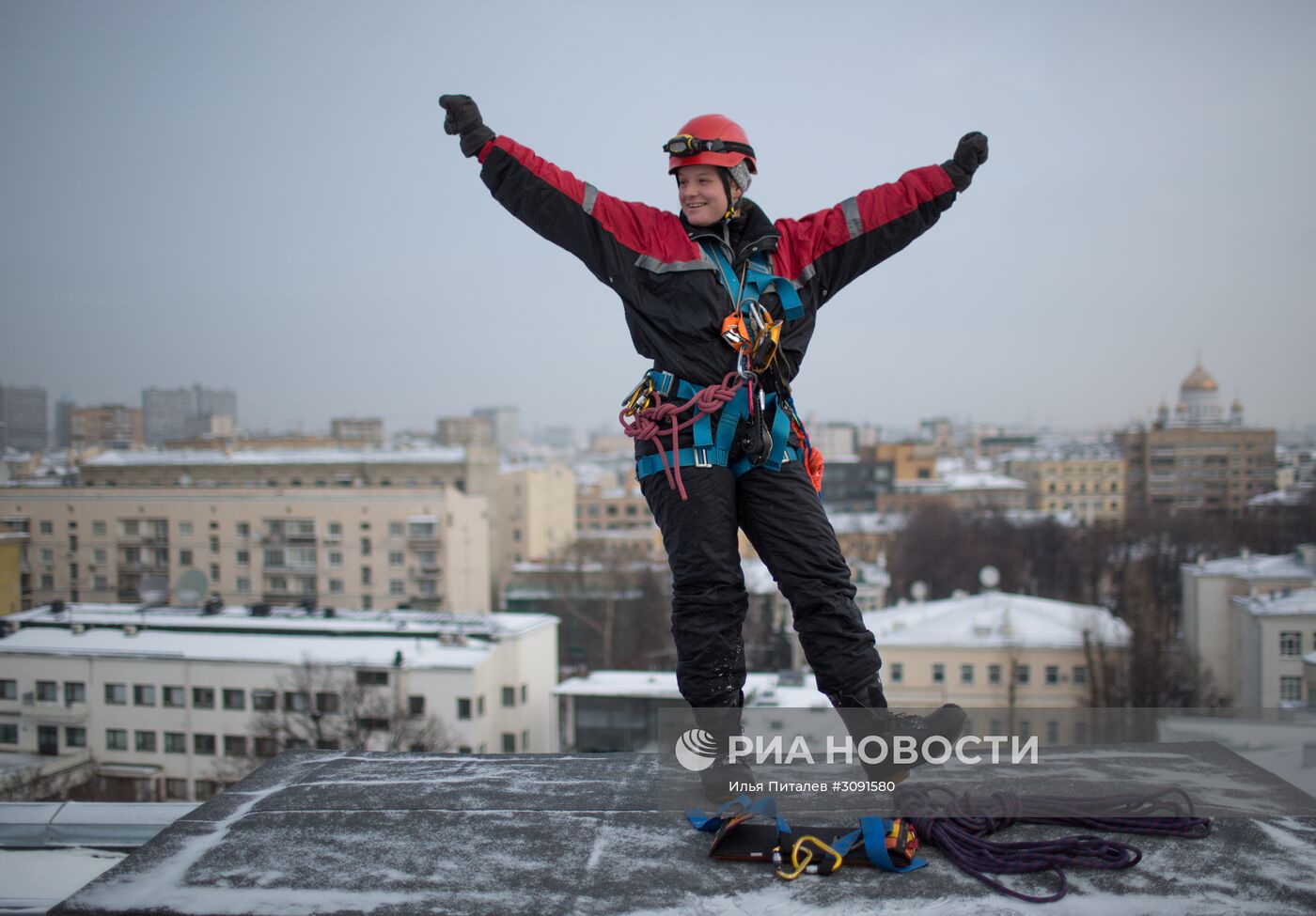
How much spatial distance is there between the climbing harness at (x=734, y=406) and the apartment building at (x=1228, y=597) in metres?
25.3

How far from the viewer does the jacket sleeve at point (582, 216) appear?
3.09 m

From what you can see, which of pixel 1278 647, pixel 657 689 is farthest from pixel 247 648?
pixel 1278 647

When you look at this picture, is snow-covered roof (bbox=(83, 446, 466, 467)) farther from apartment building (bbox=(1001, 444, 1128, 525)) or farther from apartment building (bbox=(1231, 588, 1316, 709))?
apartment building (bbox=(1001, 444, 1128, 525))

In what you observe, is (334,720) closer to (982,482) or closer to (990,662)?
(990,662)

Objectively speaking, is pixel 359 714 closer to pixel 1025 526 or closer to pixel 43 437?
pixel 43 437

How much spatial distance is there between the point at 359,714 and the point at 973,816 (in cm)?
1717

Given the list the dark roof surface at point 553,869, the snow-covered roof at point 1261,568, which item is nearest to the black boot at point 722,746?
the dark roof surface at point 553,869

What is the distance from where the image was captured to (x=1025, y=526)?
45875 millimetres

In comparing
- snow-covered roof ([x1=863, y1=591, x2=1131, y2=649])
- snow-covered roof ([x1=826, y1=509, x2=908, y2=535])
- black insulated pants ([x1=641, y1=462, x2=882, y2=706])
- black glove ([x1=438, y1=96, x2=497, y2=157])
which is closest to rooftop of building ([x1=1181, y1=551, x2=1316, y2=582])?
snow-covered roof ([x1=863, y1=591, x2=1131, y2=649])

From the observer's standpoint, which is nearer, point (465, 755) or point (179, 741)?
point (465, 755)

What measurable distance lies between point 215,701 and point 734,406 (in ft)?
61.0

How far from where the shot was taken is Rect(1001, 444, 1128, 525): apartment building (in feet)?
180

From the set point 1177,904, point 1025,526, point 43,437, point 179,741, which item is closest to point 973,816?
point 1177,904

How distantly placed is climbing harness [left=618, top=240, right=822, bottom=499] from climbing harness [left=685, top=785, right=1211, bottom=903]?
1.02 metres
